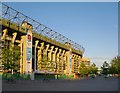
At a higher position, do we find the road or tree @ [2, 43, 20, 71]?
tree @ [2, 43, 20, 71]

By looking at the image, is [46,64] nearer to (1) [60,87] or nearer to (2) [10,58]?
(2) [10,58]

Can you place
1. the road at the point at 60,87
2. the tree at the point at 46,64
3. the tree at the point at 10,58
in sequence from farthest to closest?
the tree at the point at 46,64, the tree at the point at 10,58, the road at the point at 60,87

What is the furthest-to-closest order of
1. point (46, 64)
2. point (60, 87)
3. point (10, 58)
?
point (46, 64)
point (10, 58)
point (60, 87)

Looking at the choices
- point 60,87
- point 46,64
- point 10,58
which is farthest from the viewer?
point 46,64

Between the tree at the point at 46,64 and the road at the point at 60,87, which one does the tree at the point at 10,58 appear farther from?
the tree at the point at 46,64

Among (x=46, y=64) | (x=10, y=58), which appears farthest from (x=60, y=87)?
(x=46, y=64)

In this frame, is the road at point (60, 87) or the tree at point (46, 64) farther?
the tree at point (46, 64)

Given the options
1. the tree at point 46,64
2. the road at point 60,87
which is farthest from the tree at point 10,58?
the tree at point 46,64

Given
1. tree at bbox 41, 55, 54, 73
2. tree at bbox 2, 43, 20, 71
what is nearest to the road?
tree at bbox 2, 43, 20, 71

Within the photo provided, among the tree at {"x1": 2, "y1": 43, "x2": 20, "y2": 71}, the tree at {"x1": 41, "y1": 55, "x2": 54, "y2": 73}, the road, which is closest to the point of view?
the road

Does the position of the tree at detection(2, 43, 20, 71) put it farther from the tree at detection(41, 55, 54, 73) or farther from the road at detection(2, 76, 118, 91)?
the tree at detection(41, 55, 54, 73)

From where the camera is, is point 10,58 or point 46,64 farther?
point 46,64

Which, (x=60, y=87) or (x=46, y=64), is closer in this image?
(x=60, y=87)

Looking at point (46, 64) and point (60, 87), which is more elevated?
point (46, 64)
